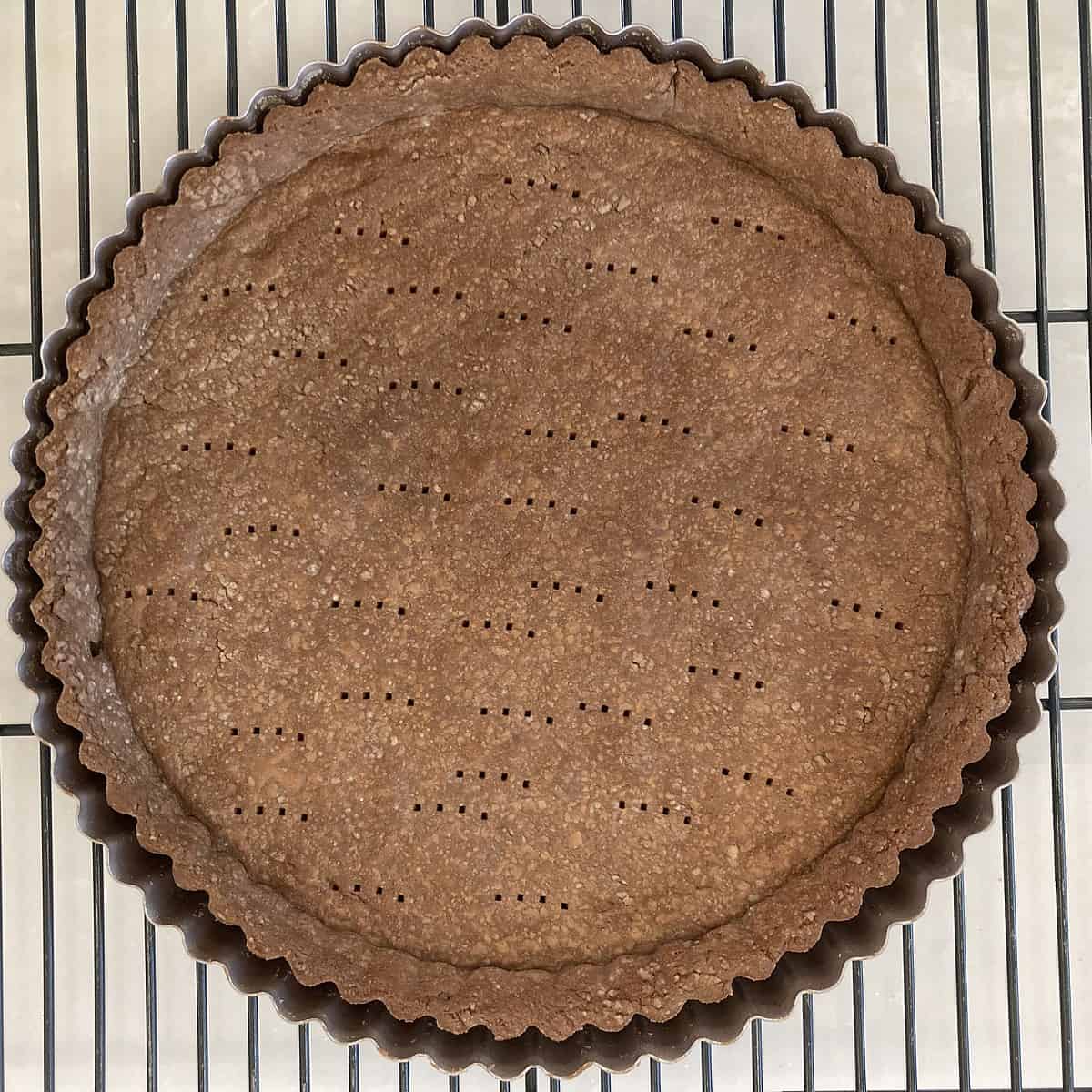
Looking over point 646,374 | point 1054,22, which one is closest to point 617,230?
point 646,374

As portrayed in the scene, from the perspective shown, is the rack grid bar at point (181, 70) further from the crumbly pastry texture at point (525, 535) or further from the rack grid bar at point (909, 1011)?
the rack grid bar at point (909, 1011)

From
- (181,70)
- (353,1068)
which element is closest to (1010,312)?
(181,70)

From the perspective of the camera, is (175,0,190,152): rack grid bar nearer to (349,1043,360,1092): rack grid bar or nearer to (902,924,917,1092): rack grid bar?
(349,1043,360,1092): rack grid bar

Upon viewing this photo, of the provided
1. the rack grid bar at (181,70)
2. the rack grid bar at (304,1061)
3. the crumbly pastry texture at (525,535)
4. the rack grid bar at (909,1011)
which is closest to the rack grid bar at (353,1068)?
the rack grid bar at (304,1061)

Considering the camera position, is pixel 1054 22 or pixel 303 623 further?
pixel 1054 22

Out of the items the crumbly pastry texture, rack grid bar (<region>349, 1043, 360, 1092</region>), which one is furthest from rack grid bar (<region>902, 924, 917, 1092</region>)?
rack grid bar (<region>349, 1043, 360, 1092</region>)

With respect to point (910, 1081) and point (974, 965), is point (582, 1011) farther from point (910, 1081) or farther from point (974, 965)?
point (974, 965)
